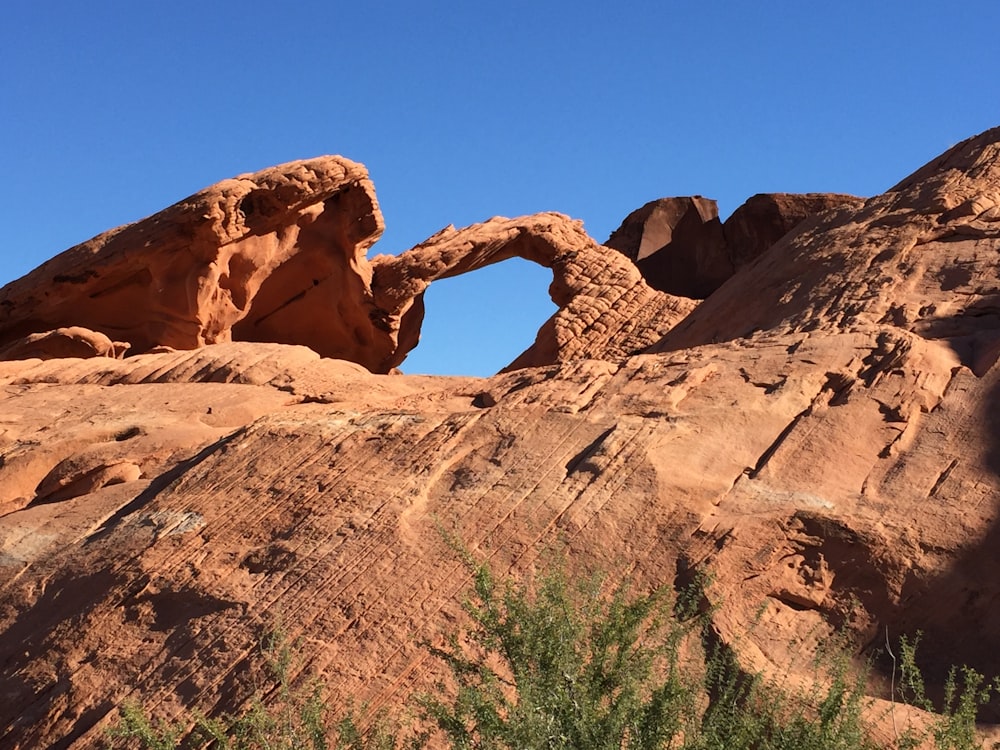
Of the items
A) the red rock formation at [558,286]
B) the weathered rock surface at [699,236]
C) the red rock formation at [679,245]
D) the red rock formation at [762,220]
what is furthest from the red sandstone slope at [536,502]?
the red rock formation at [679,245]

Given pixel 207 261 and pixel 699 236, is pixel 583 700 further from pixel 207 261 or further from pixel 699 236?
pixel 699 236

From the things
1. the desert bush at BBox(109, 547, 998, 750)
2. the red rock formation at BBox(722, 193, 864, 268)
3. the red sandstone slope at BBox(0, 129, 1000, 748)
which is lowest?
the desert bush at BBox(109, 547, 998, 750)

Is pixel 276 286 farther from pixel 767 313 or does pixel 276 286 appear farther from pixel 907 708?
pixel 907 708

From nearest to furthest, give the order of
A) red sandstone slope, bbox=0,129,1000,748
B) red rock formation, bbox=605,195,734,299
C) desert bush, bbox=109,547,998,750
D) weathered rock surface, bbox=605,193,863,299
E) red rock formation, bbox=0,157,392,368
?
desert bush, bbox=109,547,998,750 → red sandstone slope, bbox=0,129,1000,748 → red rock formation, bbox=0,157,392,368 → weathered rock surface, bbox=605,193,863,299 → red rock formation, bbox=605,195,734,299

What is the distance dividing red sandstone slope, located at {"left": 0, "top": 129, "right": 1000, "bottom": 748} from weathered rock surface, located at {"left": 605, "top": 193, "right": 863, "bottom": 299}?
12306 mm

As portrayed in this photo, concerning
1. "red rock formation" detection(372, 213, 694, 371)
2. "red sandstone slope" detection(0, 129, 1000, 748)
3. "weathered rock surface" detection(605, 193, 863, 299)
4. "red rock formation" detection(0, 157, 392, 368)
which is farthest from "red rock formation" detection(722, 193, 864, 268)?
"red sandstone slope" detection(0, 129, 1000, 748)

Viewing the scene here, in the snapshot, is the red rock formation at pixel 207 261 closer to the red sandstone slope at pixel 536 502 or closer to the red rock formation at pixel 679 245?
the red sandstone slope at pixel 536 502

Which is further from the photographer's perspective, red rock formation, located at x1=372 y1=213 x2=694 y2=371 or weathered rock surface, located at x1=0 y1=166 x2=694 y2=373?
red rock formation, located at x1=372 y1=213 x2=694 y2=371

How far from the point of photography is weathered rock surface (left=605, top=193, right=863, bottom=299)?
22.7 meters

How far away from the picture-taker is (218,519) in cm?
789

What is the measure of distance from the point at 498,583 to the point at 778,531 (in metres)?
1.81

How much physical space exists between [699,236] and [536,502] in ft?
56.6

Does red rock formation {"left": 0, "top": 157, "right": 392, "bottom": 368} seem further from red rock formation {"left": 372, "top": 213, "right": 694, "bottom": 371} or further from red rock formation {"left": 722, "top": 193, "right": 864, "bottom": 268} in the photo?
red rock formation {"left": 722, "top": 193, "right": 864, "bottom": 268}

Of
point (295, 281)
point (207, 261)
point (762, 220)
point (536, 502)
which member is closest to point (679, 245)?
point (762, 220)
